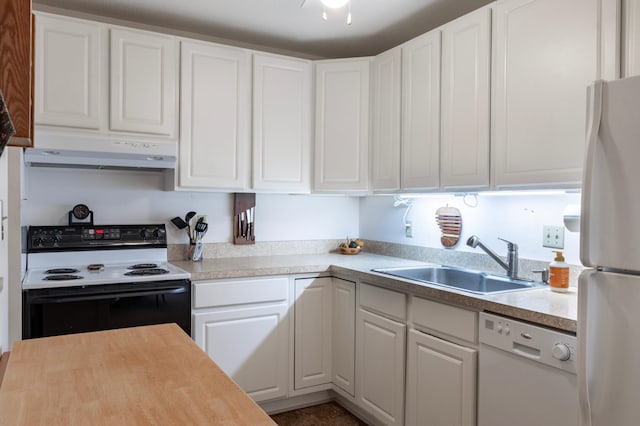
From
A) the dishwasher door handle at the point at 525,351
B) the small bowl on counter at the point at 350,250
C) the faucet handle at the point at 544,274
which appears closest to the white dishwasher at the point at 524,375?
the dishwasher door handle at the point at 525,351

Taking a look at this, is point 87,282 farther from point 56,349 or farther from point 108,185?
point 56,349

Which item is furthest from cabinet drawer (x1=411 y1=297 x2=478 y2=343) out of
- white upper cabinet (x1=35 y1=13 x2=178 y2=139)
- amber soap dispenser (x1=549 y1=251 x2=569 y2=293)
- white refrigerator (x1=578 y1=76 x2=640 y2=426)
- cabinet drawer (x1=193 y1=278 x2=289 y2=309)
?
white upper cabinet (x1=35 y1=13 x2=178 y2=139)

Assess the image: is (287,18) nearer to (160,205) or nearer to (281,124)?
(281,124)

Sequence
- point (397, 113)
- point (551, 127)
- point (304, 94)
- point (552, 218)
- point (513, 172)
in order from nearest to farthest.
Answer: point (551, 127) → point (513, 172) → point (552, 218) → point (397, 113) → point (304, 94)

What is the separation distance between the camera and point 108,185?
108 inches

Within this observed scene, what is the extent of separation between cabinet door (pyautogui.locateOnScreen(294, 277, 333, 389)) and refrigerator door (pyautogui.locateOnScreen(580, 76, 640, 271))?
5.39 ft

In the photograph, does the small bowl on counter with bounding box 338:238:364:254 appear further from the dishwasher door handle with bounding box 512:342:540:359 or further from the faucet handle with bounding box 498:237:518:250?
the dishwasher door handle with bounding box 512:342:540:359

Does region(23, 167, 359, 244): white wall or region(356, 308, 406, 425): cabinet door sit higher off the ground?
region(23, 167, 359, 244): white wall

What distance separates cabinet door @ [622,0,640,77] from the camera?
1564 mm

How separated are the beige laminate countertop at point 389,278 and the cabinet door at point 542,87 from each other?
1.57 feet

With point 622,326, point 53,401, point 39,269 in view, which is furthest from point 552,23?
point 39,269

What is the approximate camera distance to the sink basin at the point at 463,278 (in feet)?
7.23

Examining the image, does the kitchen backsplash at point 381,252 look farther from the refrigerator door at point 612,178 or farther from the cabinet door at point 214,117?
the refrigerator door at point 612,178

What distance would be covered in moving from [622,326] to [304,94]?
2261 millimetres
